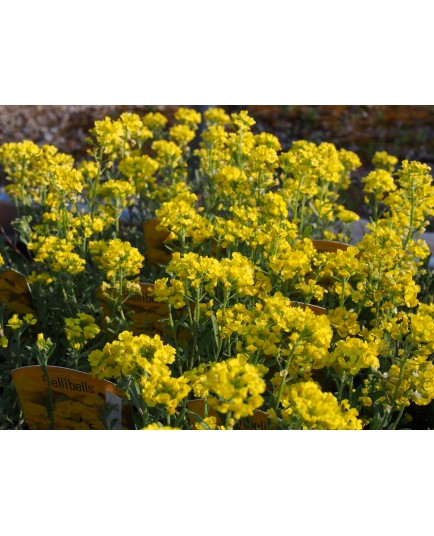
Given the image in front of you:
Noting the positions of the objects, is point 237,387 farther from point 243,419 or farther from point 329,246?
point 329,246

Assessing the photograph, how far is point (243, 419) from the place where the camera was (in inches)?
71.9

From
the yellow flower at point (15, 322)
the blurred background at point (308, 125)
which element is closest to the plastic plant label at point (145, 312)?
the yellow flower at point (15, 322)

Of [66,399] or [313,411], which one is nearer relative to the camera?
[313,411]

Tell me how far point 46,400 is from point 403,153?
3965 millimetres

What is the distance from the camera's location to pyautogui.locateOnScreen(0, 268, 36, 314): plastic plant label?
2381 millimetres

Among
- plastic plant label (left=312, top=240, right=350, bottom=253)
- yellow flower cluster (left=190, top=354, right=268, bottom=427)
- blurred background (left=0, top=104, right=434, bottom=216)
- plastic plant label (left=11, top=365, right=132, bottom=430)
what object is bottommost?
plastic plant label (left=11, top=365, right=132, bottom=430)

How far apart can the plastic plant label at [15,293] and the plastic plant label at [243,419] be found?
854 millimetres

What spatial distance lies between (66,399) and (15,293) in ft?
1.98

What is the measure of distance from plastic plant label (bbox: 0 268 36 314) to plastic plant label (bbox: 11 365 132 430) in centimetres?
48

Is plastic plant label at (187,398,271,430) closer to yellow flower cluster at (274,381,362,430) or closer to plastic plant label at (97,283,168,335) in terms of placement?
yellow flower cluster at (274,381,362,430)

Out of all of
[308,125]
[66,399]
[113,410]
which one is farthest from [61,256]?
[308,125]

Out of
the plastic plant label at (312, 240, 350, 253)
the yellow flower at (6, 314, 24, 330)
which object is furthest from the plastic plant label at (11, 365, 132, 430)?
the plastic plant label at (312, 240, 350, 253)

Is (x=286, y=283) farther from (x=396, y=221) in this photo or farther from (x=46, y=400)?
(x=46, y=400)

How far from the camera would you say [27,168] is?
3324mm
